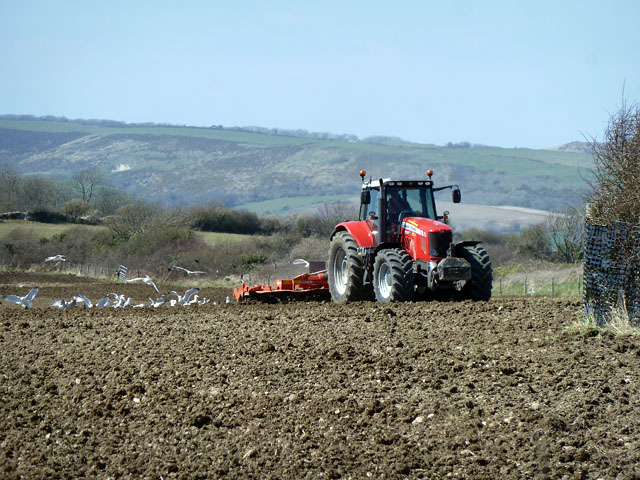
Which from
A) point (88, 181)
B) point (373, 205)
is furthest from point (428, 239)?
point (88, 181)

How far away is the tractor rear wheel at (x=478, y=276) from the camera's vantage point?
41.4 feet

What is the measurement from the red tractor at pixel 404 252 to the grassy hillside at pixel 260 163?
1618 inches

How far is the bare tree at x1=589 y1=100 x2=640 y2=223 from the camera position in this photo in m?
9.05

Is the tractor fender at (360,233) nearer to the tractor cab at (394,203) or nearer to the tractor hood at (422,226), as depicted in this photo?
the tractor cab at (394,203)

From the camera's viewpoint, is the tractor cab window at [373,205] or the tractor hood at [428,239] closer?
the tractor hood at [428,239]

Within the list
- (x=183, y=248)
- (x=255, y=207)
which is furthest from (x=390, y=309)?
(x=255, y=207)

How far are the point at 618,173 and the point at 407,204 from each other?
4646 mm

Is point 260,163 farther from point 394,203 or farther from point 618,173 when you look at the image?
point 618,173

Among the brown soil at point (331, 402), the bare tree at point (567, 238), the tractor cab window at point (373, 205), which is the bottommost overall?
the bare tree at point (567, 238)

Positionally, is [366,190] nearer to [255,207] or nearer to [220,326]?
[220,326]

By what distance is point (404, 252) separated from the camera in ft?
42.0

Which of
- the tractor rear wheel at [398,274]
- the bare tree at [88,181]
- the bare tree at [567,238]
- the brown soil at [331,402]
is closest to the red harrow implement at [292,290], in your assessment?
the tractor rear wheel at [398,274]

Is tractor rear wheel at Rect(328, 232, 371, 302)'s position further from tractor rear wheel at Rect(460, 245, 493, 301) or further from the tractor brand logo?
tractor rear wheel at Rect(460, 245, 493, 301)

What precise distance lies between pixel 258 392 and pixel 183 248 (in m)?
35.2
